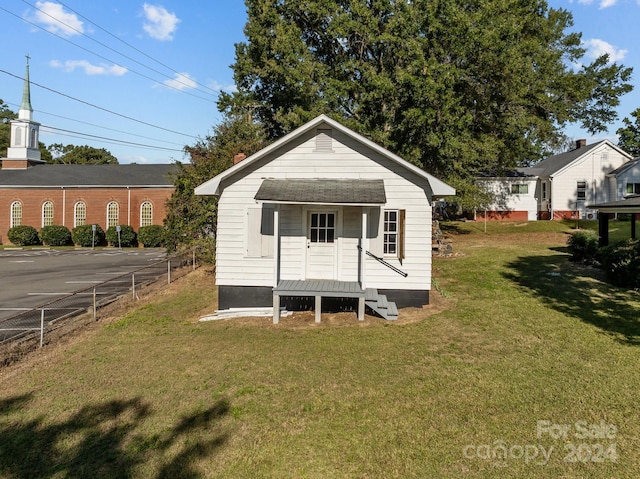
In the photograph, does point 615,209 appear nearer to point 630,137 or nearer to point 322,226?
point 322,226

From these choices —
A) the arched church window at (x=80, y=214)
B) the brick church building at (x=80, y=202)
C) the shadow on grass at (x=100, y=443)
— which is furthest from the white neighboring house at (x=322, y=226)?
the arched church window at (x=80, y=214)

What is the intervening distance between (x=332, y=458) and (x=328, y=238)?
7273 millimetres

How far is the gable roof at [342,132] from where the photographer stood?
10758 millimetres

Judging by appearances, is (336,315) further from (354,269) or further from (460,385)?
(460,385)

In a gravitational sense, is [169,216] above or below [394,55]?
below

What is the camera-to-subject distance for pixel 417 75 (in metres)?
18.6

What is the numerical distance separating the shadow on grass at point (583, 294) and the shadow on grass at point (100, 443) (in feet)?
28.2

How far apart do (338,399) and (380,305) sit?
4.73 m

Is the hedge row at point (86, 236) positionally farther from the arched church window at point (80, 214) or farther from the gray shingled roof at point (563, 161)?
the gray shingled roof at point (563, 161)

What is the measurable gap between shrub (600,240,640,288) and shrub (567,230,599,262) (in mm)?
2206

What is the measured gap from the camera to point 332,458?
4465mm

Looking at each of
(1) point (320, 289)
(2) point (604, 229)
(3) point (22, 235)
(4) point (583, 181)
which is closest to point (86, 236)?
(3) point (22, 235)

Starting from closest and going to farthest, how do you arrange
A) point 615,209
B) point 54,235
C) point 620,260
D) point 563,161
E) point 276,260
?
point 276,260 < point 620,260 < point 615,209 < point 563,161 < point 54,235

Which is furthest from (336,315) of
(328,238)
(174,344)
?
(174,344)
